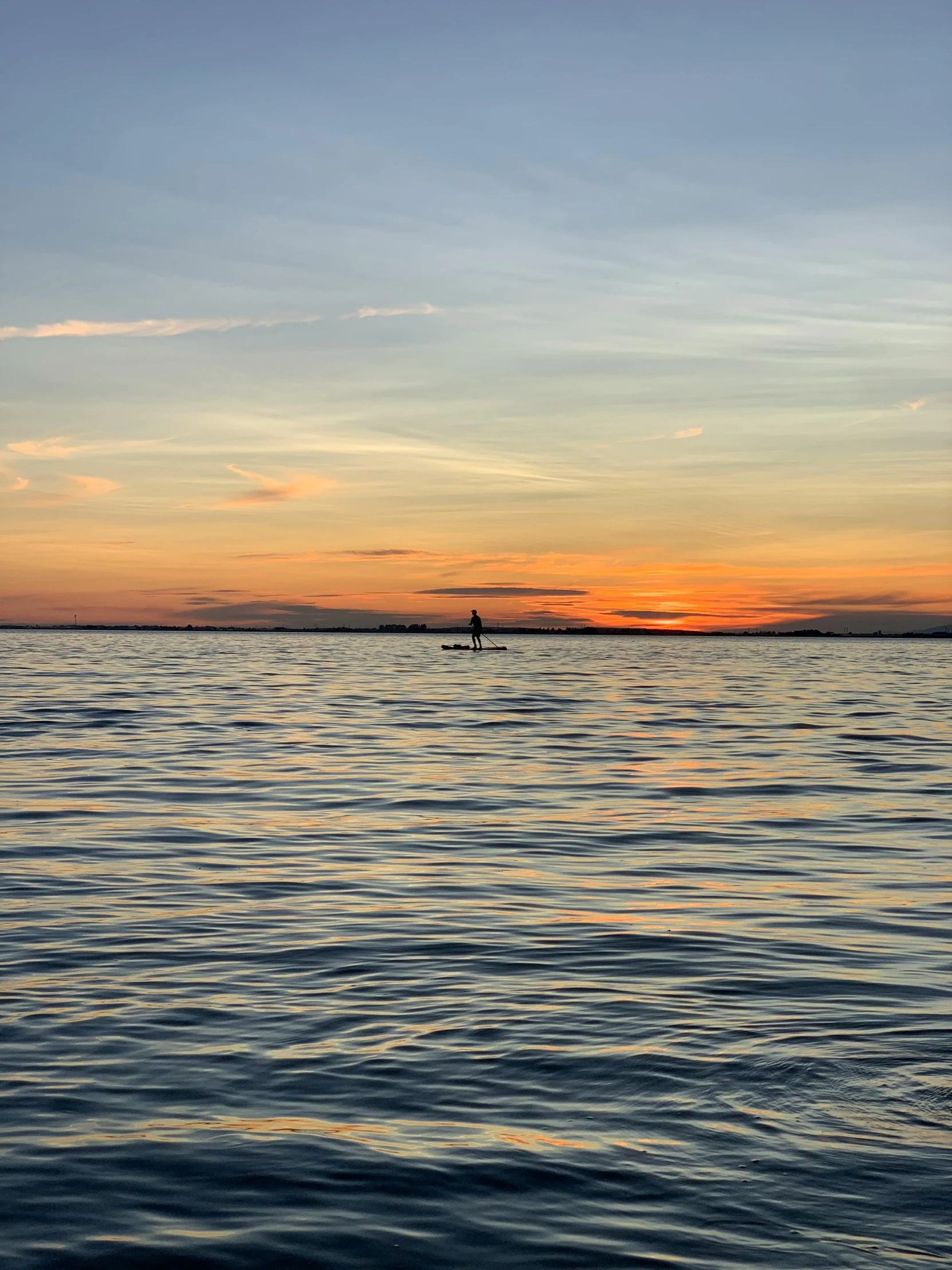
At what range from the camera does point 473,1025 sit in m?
8.78

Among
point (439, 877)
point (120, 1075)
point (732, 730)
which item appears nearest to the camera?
point (120, 1075)

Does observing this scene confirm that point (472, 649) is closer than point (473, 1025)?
No

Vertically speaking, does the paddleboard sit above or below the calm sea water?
above

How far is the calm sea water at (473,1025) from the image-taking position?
5.91m

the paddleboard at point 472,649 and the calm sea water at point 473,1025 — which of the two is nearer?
the calm sea water at point 473,1025

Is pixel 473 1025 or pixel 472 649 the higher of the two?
pixel 472 649

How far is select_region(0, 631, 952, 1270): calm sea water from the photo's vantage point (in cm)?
591

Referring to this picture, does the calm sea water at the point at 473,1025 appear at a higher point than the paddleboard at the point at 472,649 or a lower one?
lower

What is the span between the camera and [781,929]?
39.5ft

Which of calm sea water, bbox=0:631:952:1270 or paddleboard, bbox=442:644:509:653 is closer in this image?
calm sea water, bbox=0:631:952:1270

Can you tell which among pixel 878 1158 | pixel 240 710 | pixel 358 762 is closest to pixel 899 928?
pixel 878 1158

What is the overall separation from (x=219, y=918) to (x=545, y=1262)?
278 inches

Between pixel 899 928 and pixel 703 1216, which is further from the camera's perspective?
pixel 899 928

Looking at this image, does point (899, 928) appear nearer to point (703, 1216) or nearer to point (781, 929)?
point (781, 929)
